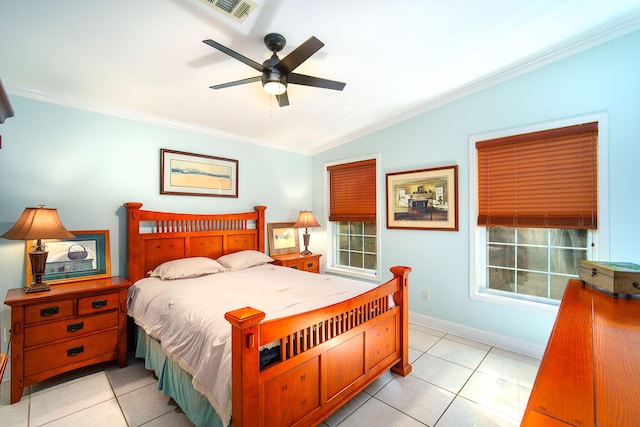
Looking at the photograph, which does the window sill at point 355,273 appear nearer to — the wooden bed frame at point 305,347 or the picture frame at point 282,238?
the picture frame at point 282,238

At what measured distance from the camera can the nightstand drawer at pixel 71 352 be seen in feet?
7.15

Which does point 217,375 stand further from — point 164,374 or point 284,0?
point 284,0

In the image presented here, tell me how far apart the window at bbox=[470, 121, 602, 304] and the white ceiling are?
822 millimetres

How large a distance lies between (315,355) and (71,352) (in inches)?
84.9

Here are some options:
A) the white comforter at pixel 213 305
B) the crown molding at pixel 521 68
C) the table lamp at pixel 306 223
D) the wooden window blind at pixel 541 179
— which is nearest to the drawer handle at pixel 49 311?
the white comforter at pixel 213 305

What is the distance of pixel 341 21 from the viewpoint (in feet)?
6.55

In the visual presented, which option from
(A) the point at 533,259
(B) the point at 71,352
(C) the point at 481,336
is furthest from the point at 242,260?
(A) the point at 533,259

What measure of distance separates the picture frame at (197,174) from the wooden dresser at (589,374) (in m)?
3.59

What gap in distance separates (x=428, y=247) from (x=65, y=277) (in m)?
3.83

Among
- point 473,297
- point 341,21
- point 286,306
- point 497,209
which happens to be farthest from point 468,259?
point 341,21

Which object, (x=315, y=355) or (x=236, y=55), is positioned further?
(x=236, y=55)

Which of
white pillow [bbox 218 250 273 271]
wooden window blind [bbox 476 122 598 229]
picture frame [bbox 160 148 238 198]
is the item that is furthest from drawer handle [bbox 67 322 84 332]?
wooden window blind [bbox 476 122 598 229]

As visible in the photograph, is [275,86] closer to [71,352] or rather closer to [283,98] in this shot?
[283,98]

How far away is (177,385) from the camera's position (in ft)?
6.43
